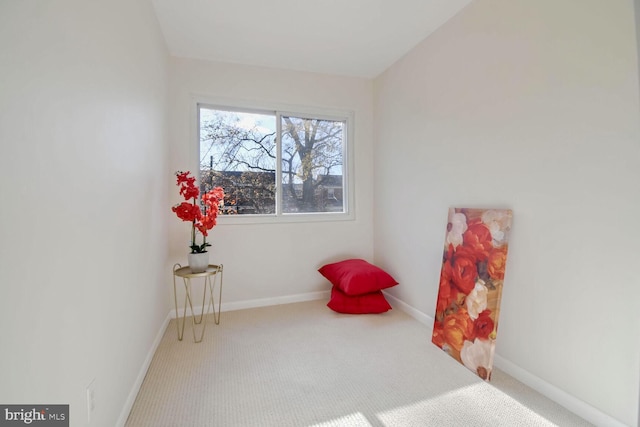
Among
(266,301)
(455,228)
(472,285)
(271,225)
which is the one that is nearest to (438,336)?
(472,285)

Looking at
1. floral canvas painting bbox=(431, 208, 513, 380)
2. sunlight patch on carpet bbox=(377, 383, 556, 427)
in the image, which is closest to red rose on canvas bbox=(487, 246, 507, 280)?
floral canvas painting bbox=(431, 208, 513, 380)

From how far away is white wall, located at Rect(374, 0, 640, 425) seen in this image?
4.35ft

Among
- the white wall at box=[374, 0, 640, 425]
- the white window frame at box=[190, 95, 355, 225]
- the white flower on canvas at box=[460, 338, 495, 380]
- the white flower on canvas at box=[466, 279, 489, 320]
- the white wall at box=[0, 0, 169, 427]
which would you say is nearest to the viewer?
the white wall at box=[0, 0, 169, 427]

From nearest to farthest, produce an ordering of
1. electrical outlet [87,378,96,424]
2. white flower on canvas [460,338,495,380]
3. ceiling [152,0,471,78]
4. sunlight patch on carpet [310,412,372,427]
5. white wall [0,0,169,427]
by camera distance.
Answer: white wall [0,0,169,427]
electrical outlet [87,378,96,424]
sunlight patch on carpet [310,412,372,427]
white flower on canvas [460,338,495,380]
ceiling [152,0,471,78]

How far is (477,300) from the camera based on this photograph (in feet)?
6.38

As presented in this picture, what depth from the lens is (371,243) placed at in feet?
11.5

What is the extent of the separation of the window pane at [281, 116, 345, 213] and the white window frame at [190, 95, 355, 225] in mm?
55

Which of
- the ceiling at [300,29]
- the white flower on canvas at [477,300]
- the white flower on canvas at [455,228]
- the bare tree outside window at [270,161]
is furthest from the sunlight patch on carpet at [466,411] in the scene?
the ceiling at [300,29]

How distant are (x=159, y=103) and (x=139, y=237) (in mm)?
1231

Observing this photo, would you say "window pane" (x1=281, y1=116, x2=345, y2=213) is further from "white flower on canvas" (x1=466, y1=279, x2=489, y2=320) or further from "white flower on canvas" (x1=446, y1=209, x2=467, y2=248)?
"white flower on canvas" (x1=466, y1=279, x2=489, y2=320)

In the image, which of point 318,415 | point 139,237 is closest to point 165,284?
point 139,237

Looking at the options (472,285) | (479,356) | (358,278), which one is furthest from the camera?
(358,278)

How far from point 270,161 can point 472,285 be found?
2277mm

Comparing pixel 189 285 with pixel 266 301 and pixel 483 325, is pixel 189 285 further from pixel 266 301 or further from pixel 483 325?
pixel 483 325
